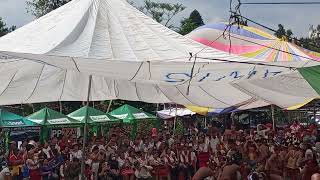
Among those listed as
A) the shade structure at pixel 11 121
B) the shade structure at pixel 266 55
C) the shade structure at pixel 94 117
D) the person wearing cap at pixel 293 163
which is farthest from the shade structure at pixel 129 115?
the person wearing cap at pixel 293 163

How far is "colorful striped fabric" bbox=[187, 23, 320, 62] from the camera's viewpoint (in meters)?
14.3

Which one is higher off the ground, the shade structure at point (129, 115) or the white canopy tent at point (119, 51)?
the white canopy tent at point (119, 51)

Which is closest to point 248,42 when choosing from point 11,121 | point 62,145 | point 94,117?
point 62,145

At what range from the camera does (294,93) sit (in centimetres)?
1237

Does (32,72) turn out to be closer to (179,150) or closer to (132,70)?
(132,70)

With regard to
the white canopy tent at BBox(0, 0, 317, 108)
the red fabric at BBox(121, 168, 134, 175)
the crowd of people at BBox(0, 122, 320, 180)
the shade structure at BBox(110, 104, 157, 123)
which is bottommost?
the red fabric at BBox(121, 168, 134, 175)

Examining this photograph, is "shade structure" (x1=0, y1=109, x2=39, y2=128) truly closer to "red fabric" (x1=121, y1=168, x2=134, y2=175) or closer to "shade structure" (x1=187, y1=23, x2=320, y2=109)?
"red fabric" (x1=121, y1=168, x2=134, y2=175)

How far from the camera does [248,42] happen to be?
15.1 metres

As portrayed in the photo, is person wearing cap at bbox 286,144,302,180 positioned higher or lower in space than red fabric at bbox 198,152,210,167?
higher

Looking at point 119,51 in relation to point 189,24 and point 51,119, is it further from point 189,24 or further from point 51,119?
point 189,24

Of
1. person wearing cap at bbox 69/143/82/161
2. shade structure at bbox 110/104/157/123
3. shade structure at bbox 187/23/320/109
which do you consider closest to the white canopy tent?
shade structure at bbox 187/23/320/109

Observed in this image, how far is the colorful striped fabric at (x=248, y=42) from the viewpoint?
47.1ft

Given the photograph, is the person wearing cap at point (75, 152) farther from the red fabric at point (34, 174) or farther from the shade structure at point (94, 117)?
the shade structure at point (94, 117)

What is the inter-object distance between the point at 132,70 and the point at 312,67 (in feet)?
10.3
